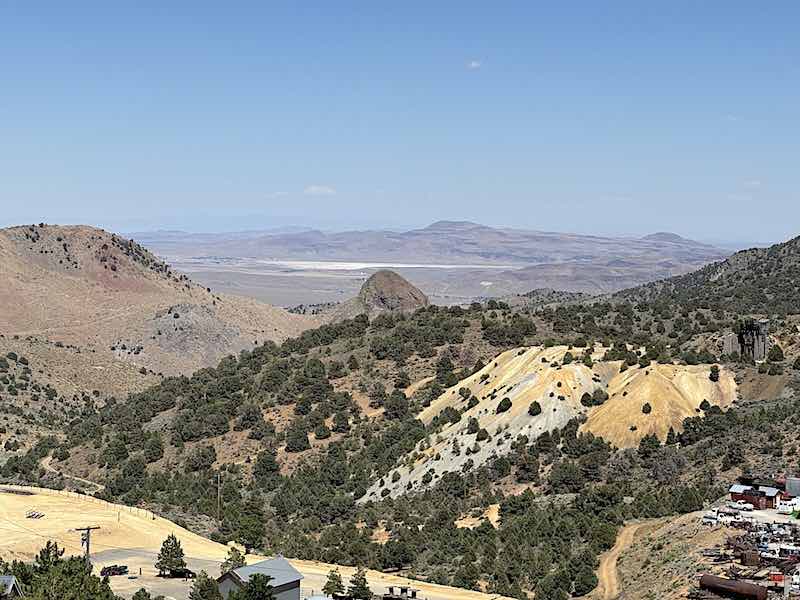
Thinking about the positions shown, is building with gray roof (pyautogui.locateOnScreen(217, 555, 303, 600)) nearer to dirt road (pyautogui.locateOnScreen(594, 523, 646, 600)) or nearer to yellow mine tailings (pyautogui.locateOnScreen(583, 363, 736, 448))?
dirt road (pyautogui.locateOnScreen(594, 523, 646, 600))

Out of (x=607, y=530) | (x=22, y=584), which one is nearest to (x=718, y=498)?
(x=607, y=530)

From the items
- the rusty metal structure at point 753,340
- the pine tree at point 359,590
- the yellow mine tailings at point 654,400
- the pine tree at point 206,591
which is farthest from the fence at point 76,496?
the rusty metal structure at point 753,340

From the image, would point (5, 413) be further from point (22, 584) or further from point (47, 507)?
point (22, 584)

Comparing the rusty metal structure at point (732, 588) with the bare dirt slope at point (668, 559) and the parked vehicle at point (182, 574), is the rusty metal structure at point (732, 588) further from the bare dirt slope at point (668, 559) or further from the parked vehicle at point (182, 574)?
the parked vehicle at point (182, 574)

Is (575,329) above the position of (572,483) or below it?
above

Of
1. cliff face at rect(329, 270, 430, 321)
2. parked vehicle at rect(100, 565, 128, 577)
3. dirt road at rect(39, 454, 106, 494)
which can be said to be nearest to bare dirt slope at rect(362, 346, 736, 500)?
parked vehicle at rect(100, 565, 128, 577)

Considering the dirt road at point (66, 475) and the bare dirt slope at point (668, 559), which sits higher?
the bare dirt slope at point (668, 559)

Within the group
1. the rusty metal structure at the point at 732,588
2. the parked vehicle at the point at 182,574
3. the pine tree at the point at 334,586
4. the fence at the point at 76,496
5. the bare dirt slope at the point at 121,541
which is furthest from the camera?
the fence at the point at 76,496
